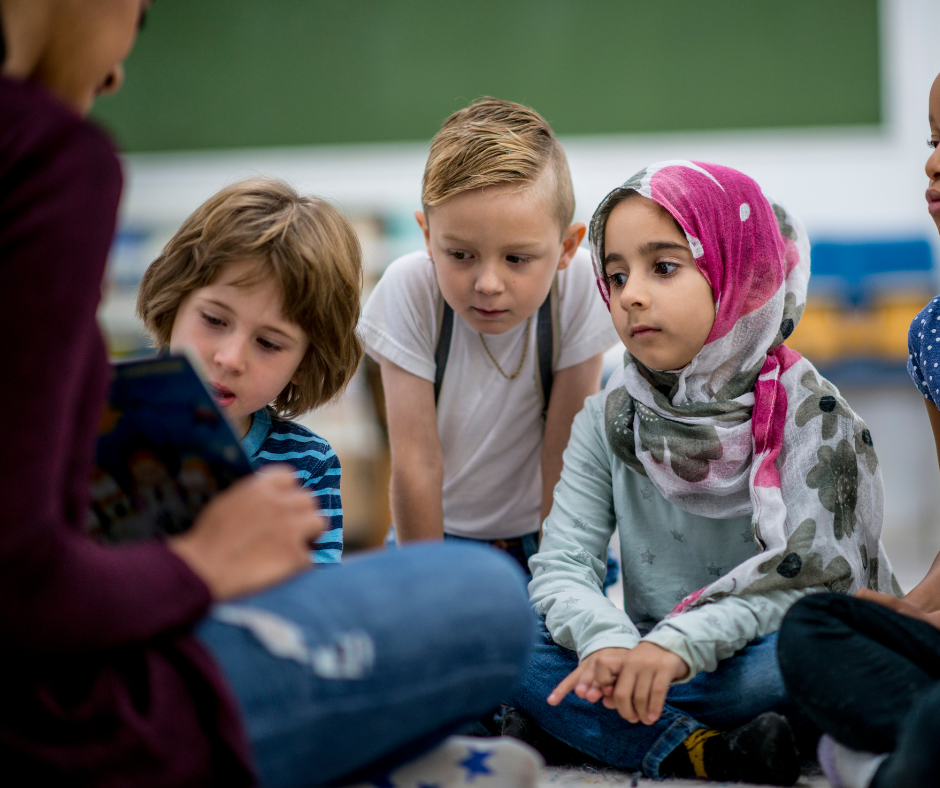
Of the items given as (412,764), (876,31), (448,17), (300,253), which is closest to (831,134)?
(876,31)

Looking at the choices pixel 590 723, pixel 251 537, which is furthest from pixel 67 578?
pixel 590 723

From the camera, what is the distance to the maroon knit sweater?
21.4 inches

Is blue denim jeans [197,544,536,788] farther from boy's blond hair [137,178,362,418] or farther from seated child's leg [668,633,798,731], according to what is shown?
boy's blond hair [137,178,362,418]

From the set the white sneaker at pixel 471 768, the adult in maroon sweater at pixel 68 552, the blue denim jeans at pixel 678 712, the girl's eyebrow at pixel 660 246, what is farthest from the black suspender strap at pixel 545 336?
the adult in maroon sweater at pixel 68 552

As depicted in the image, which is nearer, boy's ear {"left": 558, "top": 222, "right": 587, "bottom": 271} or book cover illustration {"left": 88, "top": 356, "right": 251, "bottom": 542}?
book cover illustration {"left": 88, "top": 356, "right": 251, "bottom": 542}

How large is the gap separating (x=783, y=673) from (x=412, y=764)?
1.15 ft

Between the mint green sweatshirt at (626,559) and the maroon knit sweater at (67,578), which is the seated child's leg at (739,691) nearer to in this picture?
the mint green sweatshirt at (626,559)

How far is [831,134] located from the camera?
4.31m

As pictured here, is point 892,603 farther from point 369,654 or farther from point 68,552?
point 68,552

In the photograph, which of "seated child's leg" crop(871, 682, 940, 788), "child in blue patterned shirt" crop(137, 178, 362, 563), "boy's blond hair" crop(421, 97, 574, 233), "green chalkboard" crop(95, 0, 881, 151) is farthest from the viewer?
"green chalkboard" crop(95, 0, 881, 151)

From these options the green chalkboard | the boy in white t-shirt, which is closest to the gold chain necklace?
the boy in white t-shirt

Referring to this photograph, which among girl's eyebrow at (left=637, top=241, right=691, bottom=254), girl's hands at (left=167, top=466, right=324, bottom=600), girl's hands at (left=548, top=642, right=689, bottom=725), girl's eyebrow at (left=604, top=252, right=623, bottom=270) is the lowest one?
girl's hands at (left=548, top=642, right=689, bottom=725)

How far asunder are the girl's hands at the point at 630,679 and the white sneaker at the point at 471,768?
16cm

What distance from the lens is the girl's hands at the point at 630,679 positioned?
0.98 metres
